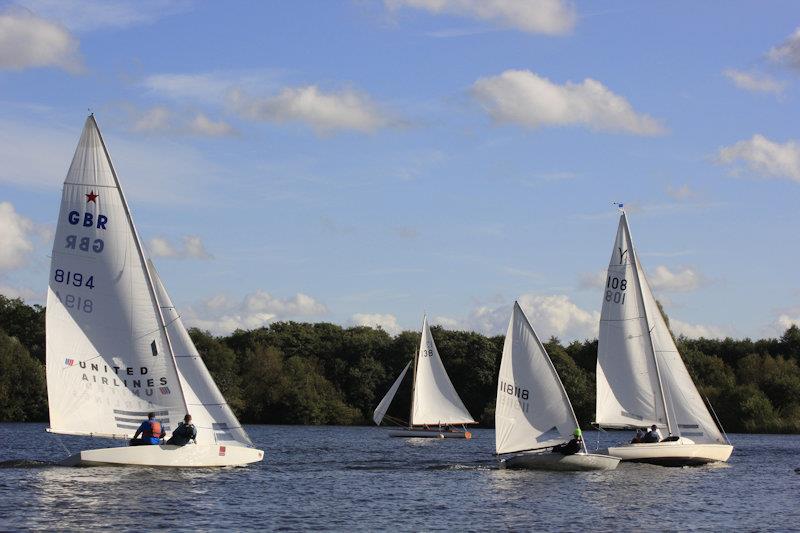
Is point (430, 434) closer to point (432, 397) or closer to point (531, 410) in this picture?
point (432, 397)

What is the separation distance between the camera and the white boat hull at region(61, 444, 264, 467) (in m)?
40.6

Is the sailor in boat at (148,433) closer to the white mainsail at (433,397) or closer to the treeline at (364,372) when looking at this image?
the white mainsail at (433,397)

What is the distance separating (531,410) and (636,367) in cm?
796

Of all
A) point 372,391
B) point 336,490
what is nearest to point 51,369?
point 336,490

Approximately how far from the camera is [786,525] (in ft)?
116

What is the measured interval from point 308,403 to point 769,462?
5537 centimetres

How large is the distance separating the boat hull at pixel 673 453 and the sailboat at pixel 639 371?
0.06 meters

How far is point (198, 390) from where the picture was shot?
43312 millimetres

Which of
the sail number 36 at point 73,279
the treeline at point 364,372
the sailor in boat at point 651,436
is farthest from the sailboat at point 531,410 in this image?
the treeline at point 364,372

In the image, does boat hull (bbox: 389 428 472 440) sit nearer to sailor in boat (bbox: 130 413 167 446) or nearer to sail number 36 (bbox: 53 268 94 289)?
sailor in boat (bbox: 130 413 167 446)

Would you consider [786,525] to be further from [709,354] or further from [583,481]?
[709,354]

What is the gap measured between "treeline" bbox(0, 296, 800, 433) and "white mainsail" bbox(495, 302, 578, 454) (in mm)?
51017

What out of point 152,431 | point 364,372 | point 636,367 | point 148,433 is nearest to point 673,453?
point 636,367

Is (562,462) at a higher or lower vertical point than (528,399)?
lower
